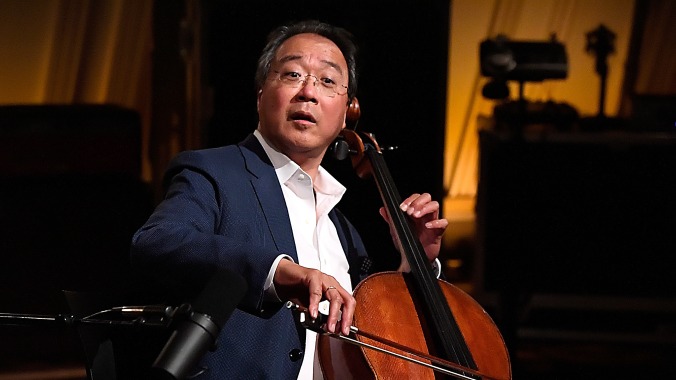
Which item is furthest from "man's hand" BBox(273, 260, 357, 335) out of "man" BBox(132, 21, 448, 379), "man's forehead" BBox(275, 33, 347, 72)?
"man's forehead" BBox(275, 33, 347, 72)

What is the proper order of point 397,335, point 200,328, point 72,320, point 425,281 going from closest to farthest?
1. point 200,328
2. point 72,320
3. point 397,335
4. point 425,281

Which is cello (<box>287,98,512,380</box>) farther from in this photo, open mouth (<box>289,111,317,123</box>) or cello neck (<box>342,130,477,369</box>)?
open mouth (<box>289,111,317,123</box>)

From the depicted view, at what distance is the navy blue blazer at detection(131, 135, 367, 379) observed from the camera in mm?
1426

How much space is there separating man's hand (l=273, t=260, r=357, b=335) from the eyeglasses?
0.49 m

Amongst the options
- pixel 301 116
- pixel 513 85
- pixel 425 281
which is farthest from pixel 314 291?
pixel 513 85

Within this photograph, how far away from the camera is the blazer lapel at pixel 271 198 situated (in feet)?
5.56

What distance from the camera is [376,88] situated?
287 centimetres

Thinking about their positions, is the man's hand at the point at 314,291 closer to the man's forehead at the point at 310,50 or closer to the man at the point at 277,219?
the man at the point at 277,219

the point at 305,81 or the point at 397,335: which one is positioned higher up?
the point at 305,81

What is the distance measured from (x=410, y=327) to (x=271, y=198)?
35 cm

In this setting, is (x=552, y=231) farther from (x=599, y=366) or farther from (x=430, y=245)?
(x=430, y=245)

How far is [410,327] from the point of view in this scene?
1.61 m

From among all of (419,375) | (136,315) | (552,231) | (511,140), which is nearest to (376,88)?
(511,140)

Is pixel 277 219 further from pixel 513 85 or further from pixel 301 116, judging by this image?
pixel 513 85
